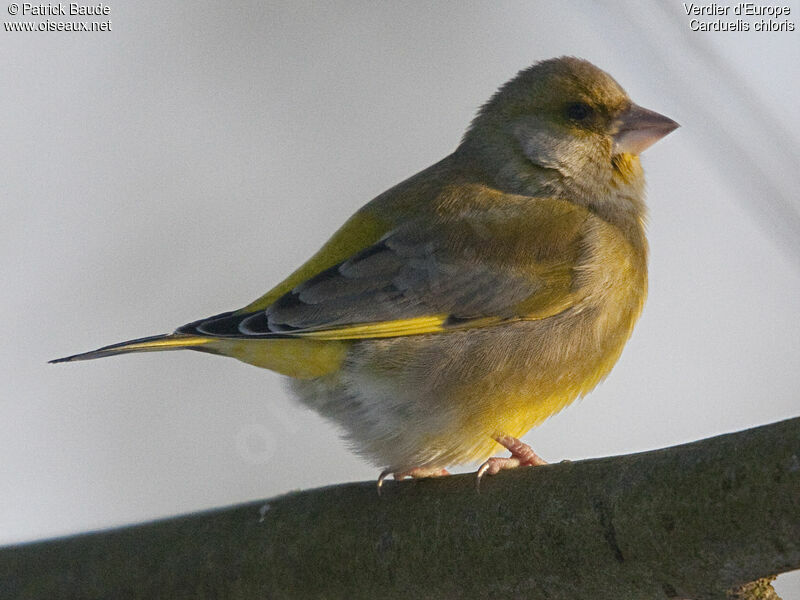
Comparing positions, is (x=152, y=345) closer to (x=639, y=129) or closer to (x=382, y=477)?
(x=382, y=477)

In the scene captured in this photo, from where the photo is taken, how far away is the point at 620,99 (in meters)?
4.14

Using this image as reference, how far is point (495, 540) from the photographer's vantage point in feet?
8.35

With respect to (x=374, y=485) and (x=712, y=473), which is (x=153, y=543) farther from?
(x=712, y=473)

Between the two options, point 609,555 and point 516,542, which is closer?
point 609,555

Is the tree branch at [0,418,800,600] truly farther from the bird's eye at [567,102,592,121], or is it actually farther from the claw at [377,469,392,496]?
the bird's eye at [567,102,592,121]

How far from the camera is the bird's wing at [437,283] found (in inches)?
132

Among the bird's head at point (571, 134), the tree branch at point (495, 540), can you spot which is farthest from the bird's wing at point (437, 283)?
the tree branch at point (495, 540)

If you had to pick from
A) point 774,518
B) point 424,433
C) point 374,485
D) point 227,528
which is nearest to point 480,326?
point 424,433

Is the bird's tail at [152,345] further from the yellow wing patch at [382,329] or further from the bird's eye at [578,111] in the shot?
the bird's eye at [578,111]

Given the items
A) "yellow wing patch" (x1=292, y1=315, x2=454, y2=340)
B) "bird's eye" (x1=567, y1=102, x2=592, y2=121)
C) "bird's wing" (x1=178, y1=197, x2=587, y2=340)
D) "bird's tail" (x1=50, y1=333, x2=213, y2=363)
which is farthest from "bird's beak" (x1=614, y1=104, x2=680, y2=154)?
"bird's tail" (x1=50, y1=333, x2=213, y2=363)

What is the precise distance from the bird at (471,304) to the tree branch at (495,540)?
1.07 ft

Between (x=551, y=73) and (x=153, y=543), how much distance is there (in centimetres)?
257

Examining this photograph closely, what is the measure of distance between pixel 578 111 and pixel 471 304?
1166mm

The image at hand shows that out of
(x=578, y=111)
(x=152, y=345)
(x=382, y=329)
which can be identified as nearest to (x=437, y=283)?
(x=382, y=329)
